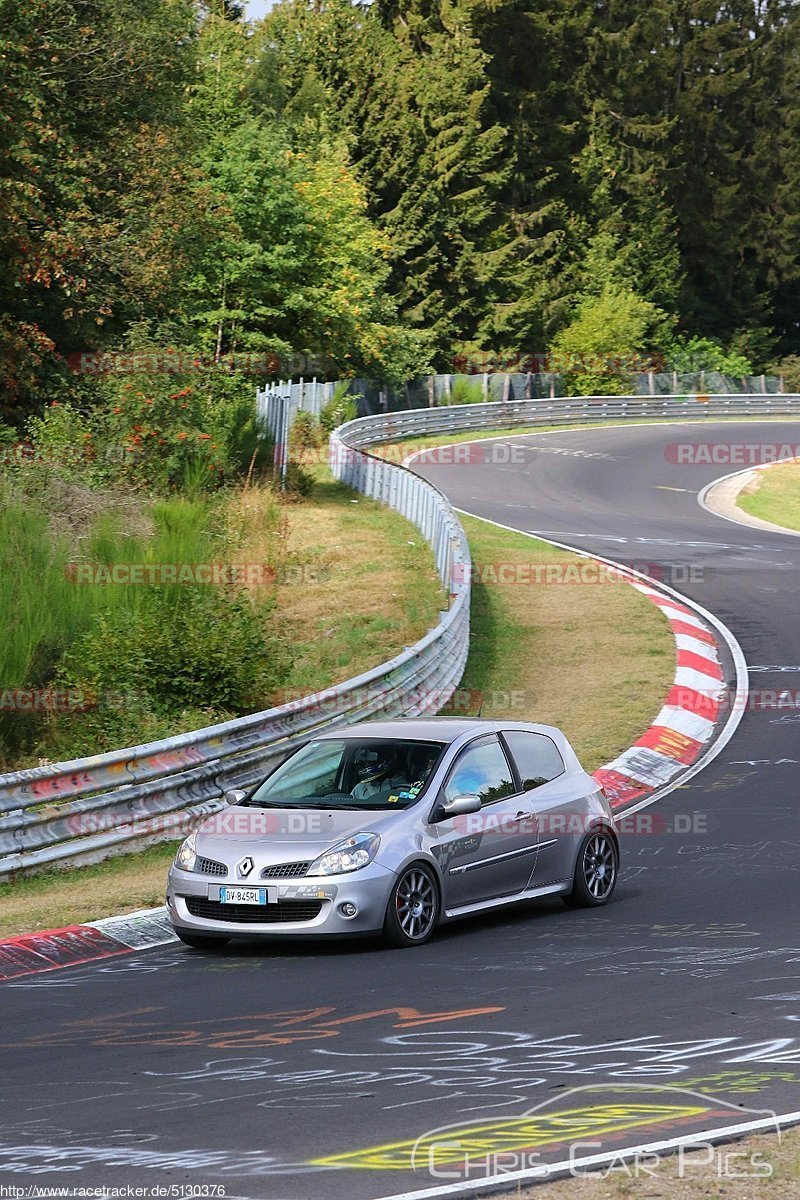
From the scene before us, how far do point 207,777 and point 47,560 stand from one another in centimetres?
577

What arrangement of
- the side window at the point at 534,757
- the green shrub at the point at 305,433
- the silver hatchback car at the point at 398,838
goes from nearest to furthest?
the silver hatchback car at the point at 398,838, the side window at the point at 534,757, the green shrub at the point at 305,433

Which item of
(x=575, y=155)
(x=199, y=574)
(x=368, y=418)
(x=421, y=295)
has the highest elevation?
(x=575, y=155)

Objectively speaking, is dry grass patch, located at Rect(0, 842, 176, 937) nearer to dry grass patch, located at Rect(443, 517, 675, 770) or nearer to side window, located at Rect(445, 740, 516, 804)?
side window, located at Rect(445, 740, 516, 804)

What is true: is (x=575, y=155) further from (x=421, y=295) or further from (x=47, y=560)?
(x=47, y=560)

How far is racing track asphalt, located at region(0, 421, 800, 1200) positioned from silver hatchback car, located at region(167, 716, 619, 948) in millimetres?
267

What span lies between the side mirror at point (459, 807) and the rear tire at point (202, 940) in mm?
1598

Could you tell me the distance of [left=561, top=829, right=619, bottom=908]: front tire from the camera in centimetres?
1165

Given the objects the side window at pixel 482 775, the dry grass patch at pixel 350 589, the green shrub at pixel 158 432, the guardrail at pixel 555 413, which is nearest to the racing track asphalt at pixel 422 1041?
the side window at pixel 482 775

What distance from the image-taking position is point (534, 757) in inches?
464

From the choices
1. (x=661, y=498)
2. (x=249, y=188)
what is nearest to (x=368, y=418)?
(x=249, y=188)

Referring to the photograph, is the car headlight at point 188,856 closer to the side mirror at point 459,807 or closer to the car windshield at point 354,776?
the car windshield at point 354,776

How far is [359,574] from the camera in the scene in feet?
88.3

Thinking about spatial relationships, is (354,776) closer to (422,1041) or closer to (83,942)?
(83,942)

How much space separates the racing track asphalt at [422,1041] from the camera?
5.96 meters
